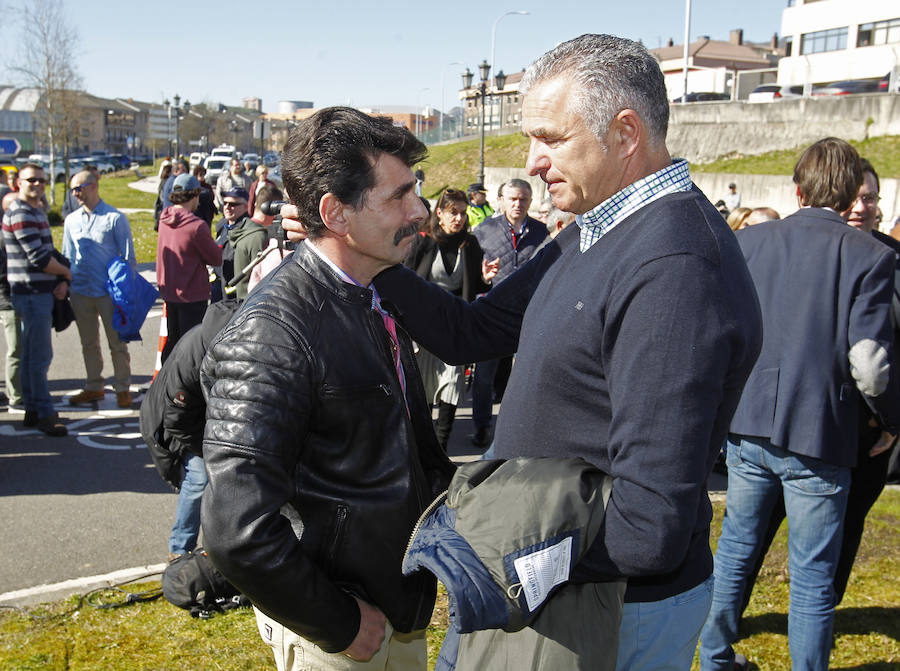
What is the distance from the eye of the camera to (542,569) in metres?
1.48

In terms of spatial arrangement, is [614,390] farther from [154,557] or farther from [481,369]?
[481,369]

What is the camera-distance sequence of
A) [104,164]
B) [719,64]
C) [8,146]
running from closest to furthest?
[8,146]
[104,164]
[719,64]

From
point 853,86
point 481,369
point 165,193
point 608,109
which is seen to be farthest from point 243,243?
point 853,86

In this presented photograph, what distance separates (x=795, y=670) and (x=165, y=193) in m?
12.0

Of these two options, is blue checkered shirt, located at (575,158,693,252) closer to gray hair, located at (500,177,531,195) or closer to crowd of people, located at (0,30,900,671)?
crowd of people, located at (0,30,900,671)

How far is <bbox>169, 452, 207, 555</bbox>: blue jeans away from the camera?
3889 mm

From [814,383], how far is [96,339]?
659 cm

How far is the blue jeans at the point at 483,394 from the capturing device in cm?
667

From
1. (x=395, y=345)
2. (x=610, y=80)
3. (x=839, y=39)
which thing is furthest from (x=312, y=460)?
(x=839, y=39)

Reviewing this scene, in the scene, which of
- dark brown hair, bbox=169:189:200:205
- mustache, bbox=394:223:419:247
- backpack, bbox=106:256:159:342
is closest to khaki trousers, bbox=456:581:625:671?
mustache, bbox=394:223:419:247

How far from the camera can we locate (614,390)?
153 centimetres

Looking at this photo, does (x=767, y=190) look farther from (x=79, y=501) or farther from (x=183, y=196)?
(x=79, y=501)

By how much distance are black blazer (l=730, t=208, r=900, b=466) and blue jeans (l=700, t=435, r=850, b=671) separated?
0.12 meters

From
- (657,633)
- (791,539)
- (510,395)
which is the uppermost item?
(510,395)
